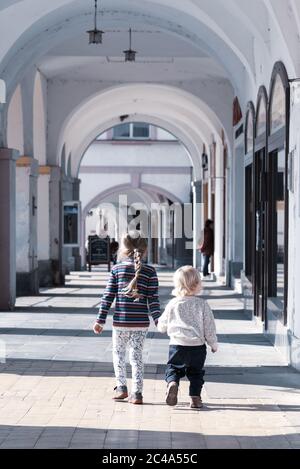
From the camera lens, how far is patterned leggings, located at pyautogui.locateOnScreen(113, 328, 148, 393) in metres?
8.46

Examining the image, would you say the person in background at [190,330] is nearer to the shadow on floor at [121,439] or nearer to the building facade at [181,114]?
the shadow on floor at [121,439]

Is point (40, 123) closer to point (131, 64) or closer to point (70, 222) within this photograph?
point (131, 64)

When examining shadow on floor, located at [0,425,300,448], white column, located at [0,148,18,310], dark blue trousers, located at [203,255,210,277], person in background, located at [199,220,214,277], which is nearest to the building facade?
white column, located at [0,148,18,310]

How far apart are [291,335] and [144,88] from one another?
57.6 ft

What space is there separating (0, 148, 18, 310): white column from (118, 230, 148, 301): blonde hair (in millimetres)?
8688

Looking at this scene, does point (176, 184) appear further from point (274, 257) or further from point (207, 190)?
point (274, 257)

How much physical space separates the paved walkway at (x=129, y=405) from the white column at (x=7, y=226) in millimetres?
2685

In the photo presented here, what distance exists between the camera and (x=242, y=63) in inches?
655

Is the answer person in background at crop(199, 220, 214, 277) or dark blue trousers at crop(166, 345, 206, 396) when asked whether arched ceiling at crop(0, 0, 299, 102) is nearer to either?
dark blue trousers at crop(166, 345, 206, 396)

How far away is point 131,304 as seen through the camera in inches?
336

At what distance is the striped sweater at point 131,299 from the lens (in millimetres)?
8516

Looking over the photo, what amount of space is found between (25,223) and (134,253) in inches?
485

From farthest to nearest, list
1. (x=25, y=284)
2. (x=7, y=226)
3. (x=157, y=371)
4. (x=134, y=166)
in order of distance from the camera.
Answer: (x=134, y=166) → (x=25, y=284) → (x=7, y=226) → (x=157, y=371)

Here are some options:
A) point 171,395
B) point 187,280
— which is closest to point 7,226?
point 187,280
